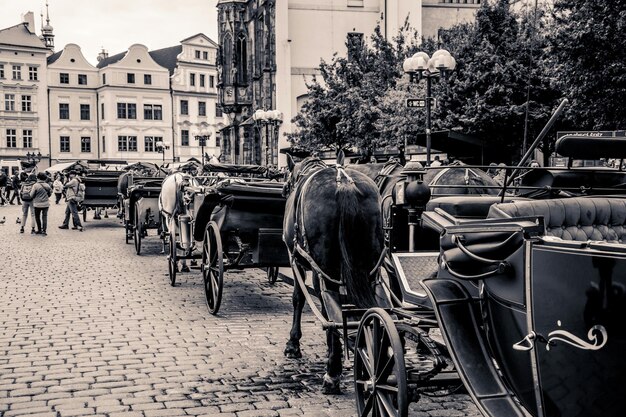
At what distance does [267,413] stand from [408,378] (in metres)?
1.62

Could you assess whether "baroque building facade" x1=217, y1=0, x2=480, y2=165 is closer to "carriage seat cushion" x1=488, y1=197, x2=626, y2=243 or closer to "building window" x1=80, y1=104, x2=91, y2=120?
"building window" x1=80, y1=104, x2=91, y2=120

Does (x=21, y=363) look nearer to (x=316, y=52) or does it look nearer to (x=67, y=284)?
(x=67, y=284)

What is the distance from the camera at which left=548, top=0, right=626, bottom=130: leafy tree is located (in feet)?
44.5

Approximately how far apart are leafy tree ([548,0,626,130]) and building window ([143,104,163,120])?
199 ft

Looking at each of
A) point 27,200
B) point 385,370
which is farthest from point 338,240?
point 27,200

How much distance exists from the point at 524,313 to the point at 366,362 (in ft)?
5.05

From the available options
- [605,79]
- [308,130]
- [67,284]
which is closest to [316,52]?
[308,130]

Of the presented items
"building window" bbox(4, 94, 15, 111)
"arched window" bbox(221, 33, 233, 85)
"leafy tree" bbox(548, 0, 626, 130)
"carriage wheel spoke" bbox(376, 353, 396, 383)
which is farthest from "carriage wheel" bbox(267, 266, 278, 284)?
"building window" bbox(4, 94, 15, 111)

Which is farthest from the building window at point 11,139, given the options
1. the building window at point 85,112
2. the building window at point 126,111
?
the building window at point 126,111

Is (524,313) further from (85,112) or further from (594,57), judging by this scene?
(85,112)

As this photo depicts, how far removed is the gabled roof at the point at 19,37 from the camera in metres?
69.4

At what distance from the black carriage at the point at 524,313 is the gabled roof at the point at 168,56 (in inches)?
2859

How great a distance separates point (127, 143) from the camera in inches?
2810

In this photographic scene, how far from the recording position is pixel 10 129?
6888 centimetres
